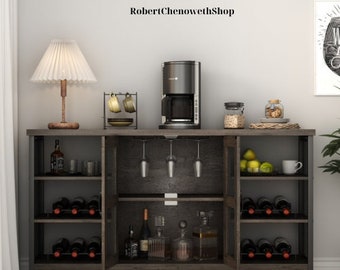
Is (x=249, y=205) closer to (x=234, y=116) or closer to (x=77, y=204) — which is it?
(x=234, y=116)

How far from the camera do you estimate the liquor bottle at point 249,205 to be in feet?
14.7

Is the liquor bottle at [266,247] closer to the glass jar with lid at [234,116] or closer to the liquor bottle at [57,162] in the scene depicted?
the glass jar with lid at [234,116]

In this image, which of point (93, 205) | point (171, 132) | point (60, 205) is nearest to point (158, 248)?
point (93, 205)

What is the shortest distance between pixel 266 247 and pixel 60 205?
1584 mm

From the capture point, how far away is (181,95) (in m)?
4.50

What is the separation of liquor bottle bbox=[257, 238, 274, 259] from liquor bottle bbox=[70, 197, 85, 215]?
4.55 ft

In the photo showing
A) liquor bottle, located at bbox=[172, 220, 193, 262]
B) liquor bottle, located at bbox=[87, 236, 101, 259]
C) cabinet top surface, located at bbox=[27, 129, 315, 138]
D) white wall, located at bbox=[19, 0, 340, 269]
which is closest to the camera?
cabinet top surface, located at bbox=[27, 129, 315, 138]

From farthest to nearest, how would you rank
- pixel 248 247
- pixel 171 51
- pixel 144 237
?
pixel 171 51
pixel 144 237
pixel 248 247

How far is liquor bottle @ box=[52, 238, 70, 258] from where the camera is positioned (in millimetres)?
4469

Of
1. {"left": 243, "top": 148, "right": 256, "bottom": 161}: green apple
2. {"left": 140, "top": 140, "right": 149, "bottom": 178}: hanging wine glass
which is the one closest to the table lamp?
{"left": 140, "top": 140, "right": 149, "bottom": 178}: hanging wine glass

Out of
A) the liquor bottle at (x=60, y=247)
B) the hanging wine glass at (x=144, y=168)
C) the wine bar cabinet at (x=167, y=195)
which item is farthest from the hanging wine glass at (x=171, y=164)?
the liquor bottle at (x=60, y=247)

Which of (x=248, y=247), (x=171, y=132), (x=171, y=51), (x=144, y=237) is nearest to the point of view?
(x=171, y=132)

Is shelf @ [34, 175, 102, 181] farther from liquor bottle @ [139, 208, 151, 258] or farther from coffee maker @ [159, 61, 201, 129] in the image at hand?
coffee maker @ [159, 61, 201, 129]

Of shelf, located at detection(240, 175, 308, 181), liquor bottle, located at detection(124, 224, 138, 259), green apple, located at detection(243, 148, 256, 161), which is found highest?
green apple, located at detection(243, 148, 256, 161)
